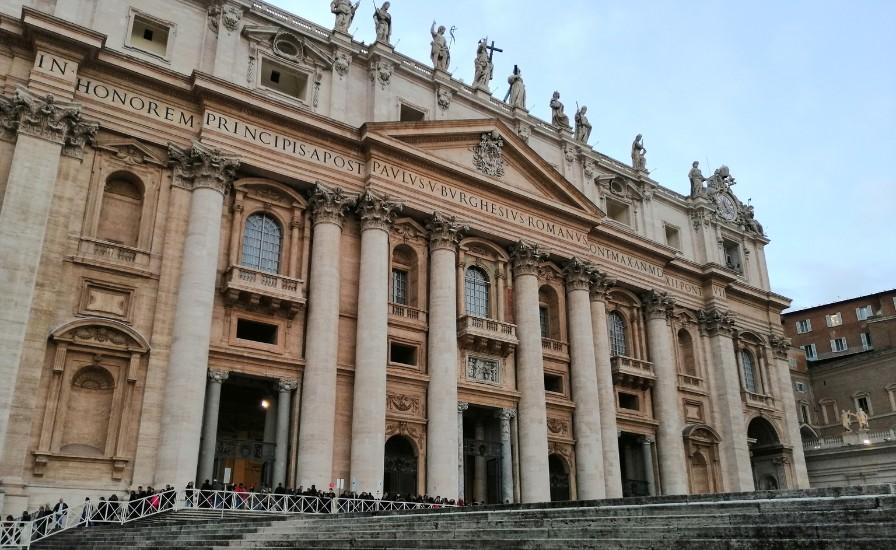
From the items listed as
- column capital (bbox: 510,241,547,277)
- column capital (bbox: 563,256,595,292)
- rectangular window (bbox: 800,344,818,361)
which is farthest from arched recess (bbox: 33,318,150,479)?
rectangular window (bbox: 800,344,818,361)

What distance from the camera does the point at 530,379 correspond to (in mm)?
30531

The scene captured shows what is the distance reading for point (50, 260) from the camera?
22.1 m

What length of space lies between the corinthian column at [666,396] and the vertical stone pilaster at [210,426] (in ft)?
68.4

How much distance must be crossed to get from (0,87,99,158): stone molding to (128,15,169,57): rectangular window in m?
4.64

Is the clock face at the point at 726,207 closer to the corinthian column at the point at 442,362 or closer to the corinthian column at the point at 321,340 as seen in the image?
the corinthian column at the point at 442,362

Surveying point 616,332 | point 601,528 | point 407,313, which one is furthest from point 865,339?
point 601,528

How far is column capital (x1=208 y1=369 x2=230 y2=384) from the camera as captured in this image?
945 inches

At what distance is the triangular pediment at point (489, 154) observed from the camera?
1195 inches

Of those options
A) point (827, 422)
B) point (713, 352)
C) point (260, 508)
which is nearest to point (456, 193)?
point (260, 508)

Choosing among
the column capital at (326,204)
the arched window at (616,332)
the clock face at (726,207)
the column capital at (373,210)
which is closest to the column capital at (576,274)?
the arched window at (616,332)

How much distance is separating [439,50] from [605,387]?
1702 cm

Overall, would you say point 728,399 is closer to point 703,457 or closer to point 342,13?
point 703,457

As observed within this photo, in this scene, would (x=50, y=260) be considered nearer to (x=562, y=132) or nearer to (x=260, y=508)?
(x=260, y=508)

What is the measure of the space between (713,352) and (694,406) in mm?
3620
